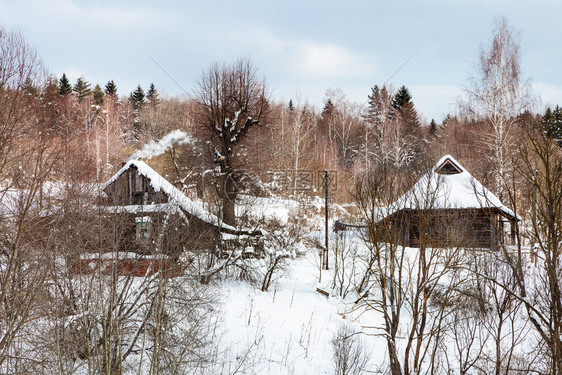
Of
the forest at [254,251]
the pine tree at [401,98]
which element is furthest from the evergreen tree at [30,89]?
the pine tree at [401,98]

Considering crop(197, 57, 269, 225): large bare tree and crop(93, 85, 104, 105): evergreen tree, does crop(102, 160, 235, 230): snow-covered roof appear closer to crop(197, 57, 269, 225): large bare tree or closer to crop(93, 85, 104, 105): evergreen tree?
crop(197, 57, 269, 225): large bare tree

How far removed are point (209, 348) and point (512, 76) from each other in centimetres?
2069

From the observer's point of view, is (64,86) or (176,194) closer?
(176,194)

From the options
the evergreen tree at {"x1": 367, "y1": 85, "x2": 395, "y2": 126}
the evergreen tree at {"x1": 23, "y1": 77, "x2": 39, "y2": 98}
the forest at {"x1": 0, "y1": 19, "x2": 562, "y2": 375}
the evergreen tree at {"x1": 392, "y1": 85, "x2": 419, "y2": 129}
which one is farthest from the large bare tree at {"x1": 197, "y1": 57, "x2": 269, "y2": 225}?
the evergreen tree at {"x1": 392, "y1": 85, "x2": 419, "y2": 129}

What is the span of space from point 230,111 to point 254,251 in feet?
28.5

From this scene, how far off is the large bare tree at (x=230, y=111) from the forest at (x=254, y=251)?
0.10 metres

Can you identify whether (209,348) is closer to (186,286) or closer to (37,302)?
(186,286)

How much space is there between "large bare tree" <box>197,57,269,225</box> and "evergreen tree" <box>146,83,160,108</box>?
28955 mm

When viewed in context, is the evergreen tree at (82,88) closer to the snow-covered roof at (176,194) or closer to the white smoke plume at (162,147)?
the white smoke plume at (162,147)

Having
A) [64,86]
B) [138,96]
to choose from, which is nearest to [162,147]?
[64,86]

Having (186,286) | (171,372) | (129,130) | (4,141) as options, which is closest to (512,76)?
(186,286)

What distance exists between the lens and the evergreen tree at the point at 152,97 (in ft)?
163

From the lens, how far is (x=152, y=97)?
51969 millimetres

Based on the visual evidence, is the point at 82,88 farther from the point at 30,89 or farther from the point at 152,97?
the point at 30,89
